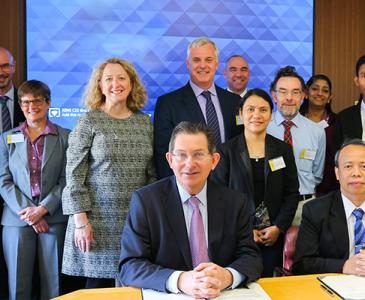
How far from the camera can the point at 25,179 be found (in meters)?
3.10

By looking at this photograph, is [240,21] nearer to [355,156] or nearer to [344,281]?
[355,156]

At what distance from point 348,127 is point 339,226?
1.35m

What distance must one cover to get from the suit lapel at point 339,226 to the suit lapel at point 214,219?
698 mm

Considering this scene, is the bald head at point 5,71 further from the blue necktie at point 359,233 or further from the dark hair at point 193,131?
the blue necktie at point 359,233

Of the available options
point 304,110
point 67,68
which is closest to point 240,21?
point 304,110

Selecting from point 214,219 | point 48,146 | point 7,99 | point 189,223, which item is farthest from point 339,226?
point 7,99

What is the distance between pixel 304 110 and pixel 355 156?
176cm

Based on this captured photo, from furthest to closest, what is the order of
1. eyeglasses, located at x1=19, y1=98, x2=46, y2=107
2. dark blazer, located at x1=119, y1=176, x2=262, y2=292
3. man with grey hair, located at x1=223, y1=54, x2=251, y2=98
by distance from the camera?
man with grey hair, located at x1=223, y1=54, x2=251, y2=98 < eyeglasses, located at x1=19, y1=98, x2=46, y2=107 < dark blazer, located at x1=119, y1=176, x2=262, y2=292

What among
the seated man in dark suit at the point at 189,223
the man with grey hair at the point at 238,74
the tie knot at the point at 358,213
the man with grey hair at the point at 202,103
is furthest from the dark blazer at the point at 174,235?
the man with grey hair at the point at 238,74

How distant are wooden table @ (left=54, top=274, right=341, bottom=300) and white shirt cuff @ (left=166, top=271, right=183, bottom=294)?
0.12 m

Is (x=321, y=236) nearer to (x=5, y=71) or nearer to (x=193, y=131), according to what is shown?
(x=193, y=131)

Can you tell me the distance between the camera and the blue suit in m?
3.09

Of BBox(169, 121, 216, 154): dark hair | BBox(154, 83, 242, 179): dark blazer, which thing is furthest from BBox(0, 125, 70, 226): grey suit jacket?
BBox(169, 121, 216, 154): dark hair

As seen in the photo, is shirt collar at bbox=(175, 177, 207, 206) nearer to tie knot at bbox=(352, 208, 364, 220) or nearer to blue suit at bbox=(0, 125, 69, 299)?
tie knot at bbox=(352, 208, 364, 220)
